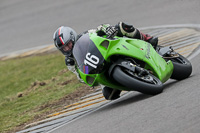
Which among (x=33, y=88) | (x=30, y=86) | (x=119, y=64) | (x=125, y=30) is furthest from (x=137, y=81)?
(x=30, y=86)

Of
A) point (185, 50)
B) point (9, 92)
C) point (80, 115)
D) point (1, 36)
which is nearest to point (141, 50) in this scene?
point (80, 115)

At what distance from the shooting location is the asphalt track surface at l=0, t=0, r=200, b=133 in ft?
16.9

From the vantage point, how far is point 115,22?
14.3 metres

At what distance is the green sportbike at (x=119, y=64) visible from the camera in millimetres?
6355

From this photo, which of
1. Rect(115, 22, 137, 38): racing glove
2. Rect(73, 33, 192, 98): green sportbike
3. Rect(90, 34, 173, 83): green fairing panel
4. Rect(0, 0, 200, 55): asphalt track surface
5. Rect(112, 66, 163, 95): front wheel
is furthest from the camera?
Rect(0, 0, 200, 55): asphalt track surface

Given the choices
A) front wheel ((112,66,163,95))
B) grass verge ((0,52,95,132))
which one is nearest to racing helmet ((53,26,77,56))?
front wheel ((112,66,163,95))

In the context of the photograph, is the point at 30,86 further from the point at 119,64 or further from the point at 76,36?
the point at 119,64

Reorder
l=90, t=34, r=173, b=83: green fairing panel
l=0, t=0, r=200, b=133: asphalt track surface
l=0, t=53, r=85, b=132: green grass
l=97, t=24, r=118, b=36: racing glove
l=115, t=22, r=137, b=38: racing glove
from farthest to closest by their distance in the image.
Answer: l=0, t=53, r=85, b=132: green grass → l=115, t=22, r=137, b=38: racing glove → l=97, t=24, r=118, b=36: racing glove → l=90, t=34, r=173, b=83: green fairing panel → l=0, t=0, r=200, b=133: asphalt track surface

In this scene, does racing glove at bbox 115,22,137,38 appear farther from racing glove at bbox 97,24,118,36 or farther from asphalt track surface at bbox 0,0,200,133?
asphalt track surface at bbox 0,0,200,133

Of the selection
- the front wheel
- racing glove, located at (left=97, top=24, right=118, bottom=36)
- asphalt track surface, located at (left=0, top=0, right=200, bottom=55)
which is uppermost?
racing glove, located at (left=97, top=24, right=118, bottom=36)

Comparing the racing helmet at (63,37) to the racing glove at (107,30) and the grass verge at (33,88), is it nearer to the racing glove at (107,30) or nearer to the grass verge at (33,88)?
the racing glove at (107,30)

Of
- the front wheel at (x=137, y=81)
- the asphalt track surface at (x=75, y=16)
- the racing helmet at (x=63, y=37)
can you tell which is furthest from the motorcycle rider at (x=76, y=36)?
the asphalt track surface at (x=75, y=16)

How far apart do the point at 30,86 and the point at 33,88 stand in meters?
0.30

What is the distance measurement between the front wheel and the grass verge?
225cm
